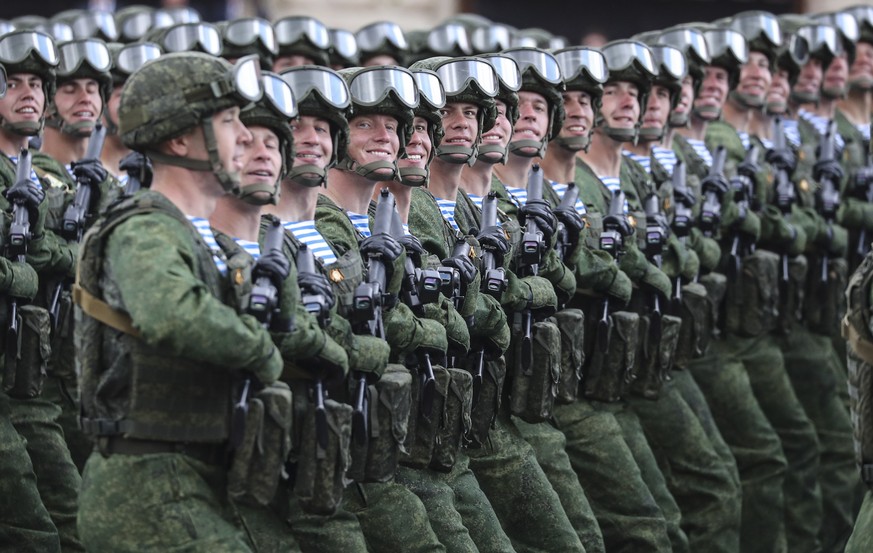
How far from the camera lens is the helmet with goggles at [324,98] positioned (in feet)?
29.7

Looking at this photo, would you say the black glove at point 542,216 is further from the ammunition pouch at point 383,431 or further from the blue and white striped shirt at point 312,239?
the ammunition pouch at point 383,431

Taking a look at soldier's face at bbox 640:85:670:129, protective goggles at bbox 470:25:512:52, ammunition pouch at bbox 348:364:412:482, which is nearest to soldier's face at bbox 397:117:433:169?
ammunition pouch at bbox 348:364:412:482

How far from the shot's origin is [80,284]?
7465 millimetres

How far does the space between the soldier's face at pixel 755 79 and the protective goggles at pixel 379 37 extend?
2137 millimetres

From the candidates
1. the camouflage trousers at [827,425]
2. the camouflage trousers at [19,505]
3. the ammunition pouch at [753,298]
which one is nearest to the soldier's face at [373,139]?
the camouflage trousers at [19,505]

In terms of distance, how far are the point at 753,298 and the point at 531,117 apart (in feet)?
8.06

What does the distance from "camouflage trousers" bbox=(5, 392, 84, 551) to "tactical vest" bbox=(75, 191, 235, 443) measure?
2.55 m

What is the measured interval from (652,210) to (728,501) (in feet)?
4.84

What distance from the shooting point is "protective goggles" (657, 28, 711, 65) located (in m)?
13.5

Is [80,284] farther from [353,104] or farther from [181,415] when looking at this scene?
[353,104]

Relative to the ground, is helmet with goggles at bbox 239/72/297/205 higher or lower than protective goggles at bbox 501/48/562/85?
lower

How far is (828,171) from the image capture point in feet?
46.4

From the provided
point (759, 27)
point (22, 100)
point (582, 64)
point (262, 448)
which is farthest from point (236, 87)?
point (759, 27)

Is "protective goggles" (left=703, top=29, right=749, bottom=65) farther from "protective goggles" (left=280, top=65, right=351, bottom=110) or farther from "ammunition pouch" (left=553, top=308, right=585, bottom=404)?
"protective goggles" (left=280, top=65, right=351, bottom=110)
